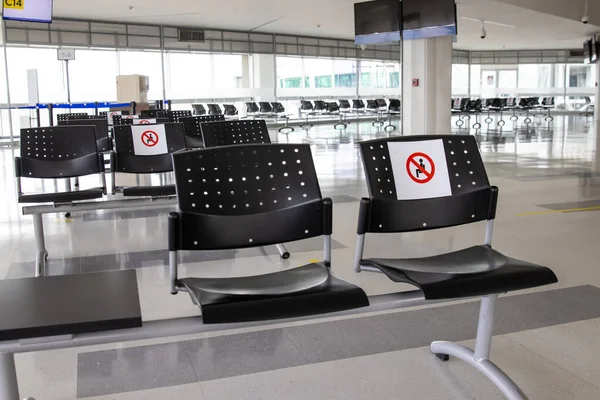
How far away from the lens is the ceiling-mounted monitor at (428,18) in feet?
34.5

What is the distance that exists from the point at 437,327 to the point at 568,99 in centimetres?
2968

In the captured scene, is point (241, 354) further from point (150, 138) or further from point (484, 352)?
point (150, 138)

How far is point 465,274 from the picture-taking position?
202cm

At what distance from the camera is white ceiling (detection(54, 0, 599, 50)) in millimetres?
13844

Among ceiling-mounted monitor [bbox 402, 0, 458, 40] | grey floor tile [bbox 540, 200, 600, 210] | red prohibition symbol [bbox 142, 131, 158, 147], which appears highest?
ceiling-mounted monitor [bbox 402, 0, 458, 40]

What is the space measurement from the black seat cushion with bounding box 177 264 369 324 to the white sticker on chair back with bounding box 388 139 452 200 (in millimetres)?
548

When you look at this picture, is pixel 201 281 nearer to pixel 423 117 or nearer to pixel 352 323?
pixel 352 323

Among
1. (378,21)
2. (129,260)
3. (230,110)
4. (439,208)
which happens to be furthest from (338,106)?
(439,208)

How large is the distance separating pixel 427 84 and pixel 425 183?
9.02 meters

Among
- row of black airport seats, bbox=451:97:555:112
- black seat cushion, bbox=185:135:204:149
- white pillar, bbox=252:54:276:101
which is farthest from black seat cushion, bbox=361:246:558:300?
white pillar, bbox=252:54:276:101

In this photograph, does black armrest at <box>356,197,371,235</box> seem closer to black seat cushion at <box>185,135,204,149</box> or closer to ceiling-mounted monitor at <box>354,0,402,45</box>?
black seat cushion at <box>185,135,204,149</box>

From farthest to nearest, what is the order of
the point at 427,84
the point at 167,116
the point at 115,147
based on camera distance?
the point at 427,84, the point at 167,116, the point at 115,147

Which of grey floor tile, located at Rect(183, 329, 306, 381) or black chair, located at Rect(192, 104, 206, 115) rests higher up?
black chair, located at Rect(192, 104, 206, 115)

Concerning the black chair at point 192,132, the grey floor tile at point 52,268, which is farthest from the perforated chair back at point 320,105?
the grey floor tile at point 52,268
